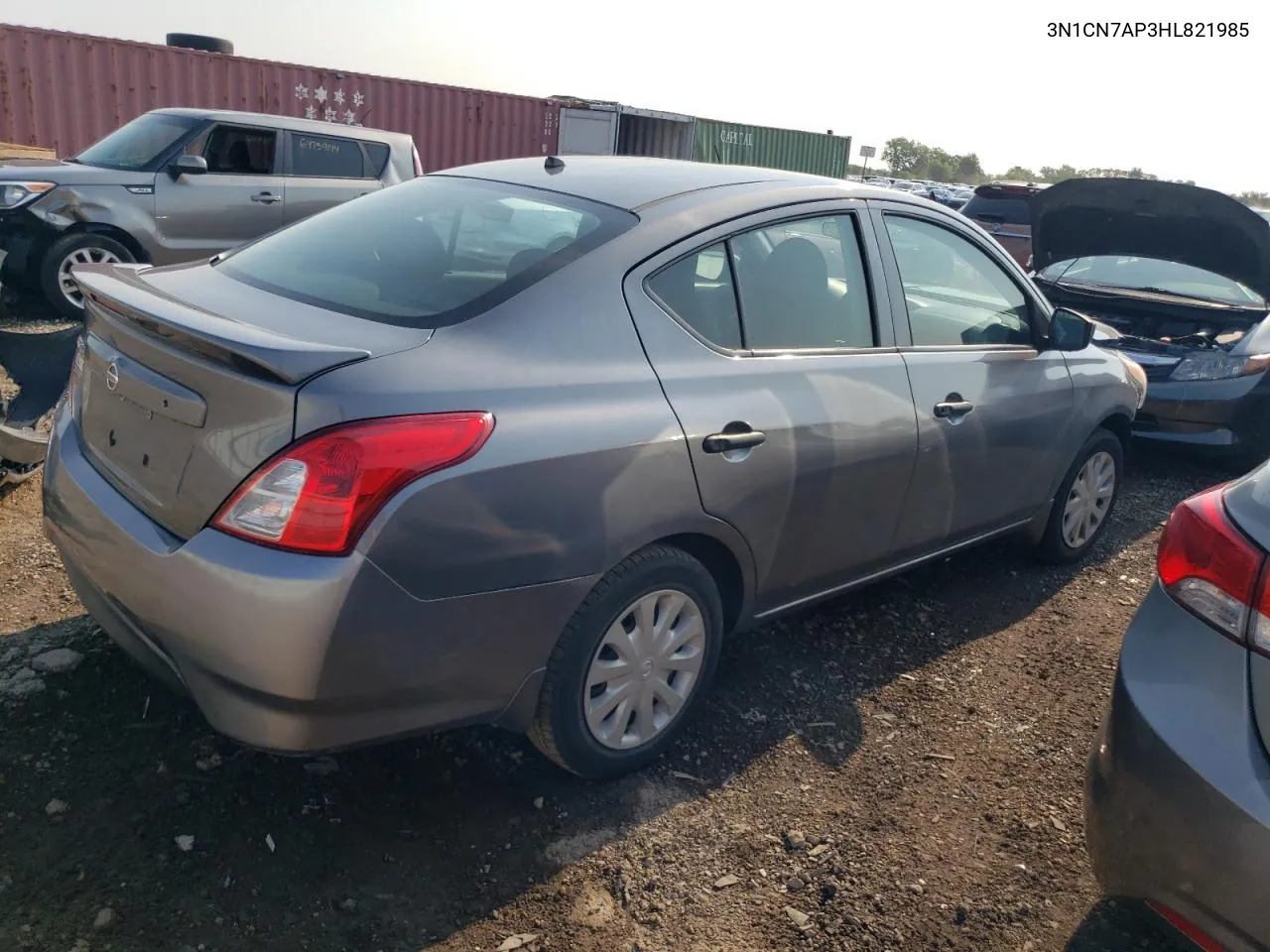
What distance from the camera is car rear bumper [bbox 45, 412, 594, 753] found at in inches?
81.7

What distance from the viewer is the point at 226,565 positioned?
2109 millimetres

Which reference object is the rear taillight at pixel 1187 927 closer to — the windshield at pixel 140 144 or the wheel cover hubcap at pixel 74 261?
the wheel cover hubcap at pixel 74 261

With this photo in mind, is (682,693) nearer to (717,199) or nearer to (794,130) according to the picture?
(717,199)

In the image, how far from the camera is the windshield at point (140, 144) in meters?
8.23

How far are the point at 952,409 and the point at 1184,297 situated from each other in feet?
14.2

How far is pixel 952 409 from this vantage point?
3.49 m

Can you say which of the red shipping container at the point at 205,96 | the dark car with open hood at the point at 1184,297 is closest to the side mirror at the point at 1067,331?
the dark car with open hood at the point at 1184,297

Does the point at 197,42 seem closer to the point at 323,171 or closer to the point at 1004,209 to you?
the point at 323,171

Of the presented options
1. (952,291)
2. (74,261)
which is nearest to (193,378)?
(952,291)

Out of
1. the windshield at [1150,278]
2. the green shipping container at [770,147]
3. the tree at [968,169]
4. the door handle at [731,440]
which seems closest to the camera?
the door handle at [731,440]

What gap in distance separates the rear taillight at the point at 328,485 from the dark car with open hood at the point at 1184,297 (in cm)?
455

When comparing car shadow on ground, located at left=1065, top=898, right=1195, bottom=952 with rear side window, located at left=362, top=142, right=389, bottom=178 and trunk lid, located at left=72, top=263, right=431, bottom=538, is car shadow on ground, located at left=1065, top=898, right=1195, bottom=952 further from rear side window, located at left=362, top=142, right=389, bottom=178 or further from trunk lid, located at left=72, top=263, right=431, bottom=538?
rear side window, located at left=362, top=142, right=389, bottom=178

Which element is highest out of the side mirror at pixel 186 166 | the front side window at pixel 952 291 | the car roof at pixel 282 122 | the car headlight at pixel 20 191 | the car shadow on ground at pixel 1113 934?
the car roof at pixel 282 122

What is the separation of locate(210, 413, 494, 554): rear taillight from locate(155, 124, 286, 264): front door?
709 centimetres
